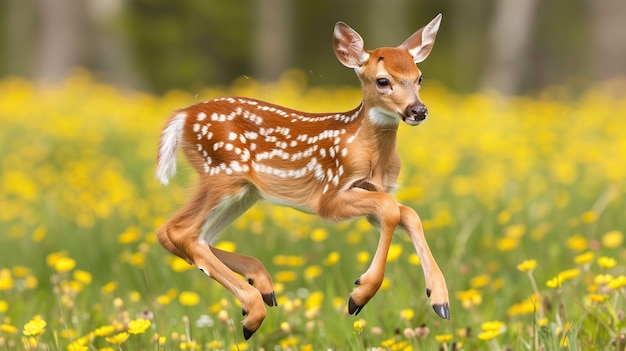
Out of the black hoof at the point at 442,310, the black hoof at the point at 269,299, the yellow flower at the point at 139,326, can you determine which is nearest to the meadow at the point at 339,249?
the yellow flower at the point at 139,326

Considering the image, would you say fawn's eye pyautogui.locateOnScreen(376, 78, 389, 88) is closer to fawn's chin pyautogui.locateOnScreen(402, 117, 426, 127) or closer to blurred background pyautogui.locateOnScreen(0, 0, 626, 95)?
fawn's chin pyautogui.locateOnScreen(402, 117, 426, 127)

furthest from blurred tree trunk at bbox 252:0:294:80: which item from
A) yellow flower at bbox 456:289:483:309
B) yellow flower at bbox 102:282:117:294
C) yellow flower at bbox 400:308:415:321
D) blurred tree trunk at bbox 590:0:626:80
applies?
yellow flower at bbox 400:308:415:321

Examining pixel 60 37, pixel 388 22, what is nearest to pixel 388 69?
pixel 60 37

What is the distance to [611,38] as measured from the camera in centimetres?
1853

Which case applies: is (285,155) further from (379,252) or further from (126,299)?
(126,299)

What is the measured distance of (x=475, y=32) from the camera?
4734 centimetres

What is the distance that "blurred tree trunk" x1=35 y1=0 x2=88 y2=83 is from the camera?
20.5 meters

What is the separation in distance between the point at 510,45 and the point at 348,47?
1687 cm

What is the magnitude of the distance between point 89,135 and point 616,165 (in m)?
6.41

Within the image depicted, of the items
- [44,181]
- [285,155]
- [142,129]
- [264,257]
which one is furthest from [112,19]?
[285,155]

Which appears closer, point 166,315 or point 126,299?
point 166,315

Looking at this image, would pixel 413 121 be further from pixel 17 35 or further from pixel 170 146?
pixel 17 35

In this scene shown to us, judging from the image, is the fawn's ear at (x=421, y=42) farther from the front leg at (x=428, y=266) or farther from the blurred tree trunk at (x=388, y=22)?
the blurred tree trunk at (x=388, y=22)

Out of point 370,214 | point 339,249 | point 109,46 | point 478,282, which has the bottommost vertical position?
point 109,46
